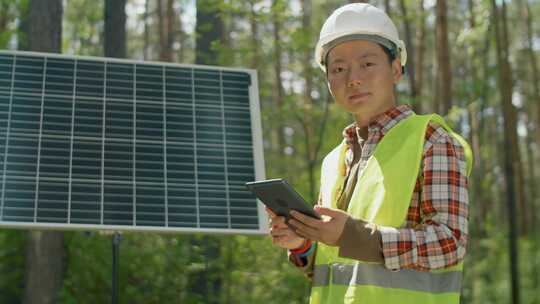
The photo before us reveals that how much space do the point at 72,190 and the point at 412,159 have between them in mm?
2621

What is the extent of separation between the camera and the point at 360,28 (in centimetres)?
316

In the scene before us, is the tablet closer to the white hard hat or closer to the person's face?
the person's face

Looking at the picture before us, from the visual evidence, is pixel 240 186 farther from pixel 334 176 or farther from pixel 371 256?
pixel 371 256

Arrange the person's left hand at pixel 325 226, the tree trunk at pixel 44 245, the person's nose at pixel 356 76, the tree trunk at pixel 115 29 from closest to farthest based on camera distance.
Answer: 1. the person's left hand at pixel 325 226
2. the person's nose at pixel 356 76
3. the tree trunk at pixel 44 245
4. the tree trunk at pixel 115 29

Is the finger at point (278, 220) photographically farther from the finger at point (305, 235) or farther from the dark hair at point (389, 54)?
the dark hair at point (389, 54)

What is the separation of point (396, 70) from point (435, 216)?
2.26 ft

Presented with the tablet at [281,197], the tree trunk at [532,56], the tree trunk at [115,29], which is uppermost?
the tree trunk at [532,56]

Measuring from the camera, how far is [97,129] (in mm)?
5266

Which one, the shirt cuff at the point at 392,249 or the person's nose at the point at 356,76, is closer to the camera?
the shirt cuff at the point at 392,249

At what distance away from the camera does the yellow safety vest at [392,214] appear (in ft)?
9.62

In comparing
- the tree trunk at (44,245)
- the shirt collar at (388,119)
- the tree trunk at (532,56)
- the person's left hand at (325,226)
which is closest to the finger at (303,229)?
the person's left hand at (325,226)

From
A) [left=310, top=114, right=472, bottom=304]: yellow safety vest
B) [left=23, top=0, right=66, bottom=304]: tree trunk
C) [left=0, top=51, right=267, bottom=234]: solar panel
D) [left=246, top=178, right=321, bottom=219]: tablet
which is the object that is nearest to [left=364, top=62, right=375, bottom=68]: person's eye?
[left=310, top=114, right=472, bottom=304]: yellow safety vest

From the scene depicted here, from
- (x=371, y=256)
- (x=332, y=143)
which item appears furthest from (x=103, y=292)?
(x=371, y=256)

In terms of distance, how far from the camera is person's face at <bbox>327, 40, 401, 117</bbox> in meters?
3.15
